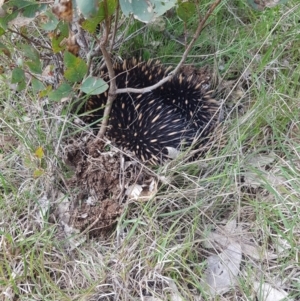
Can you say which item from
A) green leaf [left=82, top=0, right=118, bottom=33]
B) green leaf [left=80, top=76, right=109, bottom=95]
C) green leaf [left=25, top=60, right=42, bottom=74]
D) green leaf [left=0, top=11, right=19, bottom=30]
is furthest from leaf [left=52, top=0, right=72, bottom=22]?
green leaf [left=25, top=60, right=42, bottom=74]

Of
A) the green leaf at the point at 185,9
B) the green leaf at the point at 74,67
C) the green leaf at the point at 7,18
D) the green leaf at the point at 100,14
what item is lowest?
the green leaf at the point at 74,67

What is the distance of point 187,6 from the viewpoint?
1321 millimetres

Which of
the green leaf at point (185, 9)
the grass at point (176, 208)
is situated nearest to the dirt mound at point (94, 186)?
the grass at point (176, 208)

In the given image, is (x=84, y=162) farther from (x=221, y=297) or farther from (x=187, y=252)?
(x=221, y=297)

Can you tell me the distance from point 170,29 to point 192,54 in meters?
0.15

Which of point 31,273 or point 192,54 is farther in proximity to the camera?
point 192,54

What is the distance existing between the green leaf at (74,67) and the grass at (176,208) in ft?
0.74

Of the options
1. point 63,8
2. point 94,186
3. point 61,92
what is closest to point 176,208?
point 94,186

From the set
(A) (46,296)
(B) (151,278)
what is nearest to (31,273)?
(A) (46,296)

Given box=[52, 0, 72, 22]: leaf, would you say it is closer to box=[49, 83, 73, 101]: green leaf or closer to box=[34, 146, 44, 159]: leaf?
box=[49, 83, 73, 101]: green leaf

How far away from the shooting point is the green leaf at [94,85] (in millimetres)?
1342

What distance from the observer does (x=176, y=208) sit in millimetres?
1469

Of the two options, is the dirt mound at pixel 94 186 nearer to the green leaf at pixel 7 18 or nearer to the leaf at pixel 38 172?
the leaf at pixel 38 172

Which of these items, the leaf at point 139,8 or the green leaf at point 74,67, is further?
the green leaf at point 74,67
